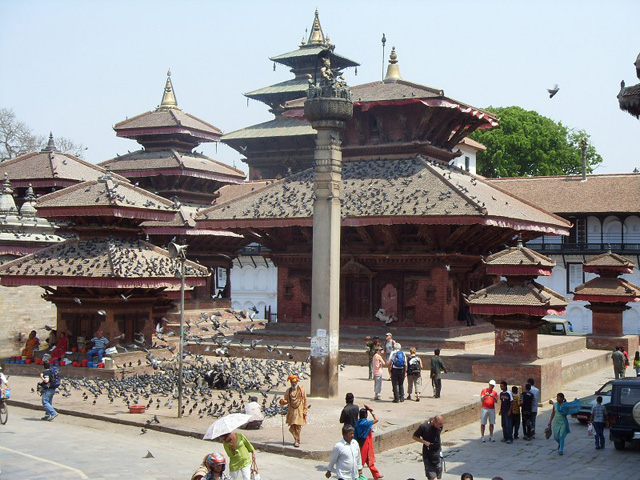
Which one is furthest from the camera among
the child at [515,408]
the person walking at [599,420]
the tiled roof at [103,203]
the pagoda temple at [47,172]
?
the pagoda temple at [47,172]

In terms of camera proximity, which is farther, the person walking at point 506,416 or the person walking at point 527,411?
the person walking at point 527,411

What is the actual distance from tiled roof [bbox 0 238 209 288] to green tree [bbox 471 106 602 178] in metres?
44.9

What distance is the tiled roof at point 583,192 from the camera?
50.6 meters

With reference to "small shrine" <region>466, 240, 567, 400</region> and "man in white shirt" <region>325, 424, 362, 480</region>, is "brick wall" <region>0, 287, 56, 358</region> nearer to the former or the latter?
"small shrine" <region>466, 240, 567, 400</region>

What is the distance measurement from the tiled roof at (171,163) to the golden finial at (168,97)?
3238mm

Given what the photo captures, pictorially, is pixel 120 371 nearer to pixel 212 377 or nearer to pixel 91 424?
pixel 212 377

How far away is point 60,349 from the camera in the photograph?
27.3 meters

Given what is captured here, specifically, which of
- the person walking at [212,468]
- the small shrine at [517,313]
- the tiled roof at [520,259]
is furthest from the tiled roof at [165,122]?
the person walking at [212,468]

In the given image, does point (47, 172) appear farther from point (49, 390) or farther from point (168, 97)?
point (49, 390)

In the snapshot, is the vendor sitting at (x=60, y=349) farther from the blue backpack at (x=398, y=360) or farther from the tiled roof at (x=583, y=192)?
the tiled roof at (x=583, y=192)

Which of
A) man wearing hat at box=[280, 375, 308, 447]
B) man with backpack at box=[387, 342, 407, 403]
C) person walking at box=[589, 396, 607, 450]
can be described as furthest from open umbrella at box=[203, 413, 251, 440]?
man with backpack at box=[387, 342, 407, 403]

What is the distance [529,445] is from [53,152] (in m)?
30.4

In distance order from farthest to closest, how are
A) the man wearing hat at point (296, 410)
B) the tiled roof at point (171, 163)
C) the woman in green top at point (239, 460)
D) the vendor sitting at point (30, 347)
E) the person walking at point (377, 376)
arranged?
the tiled roof at point (171, 163) → the vendor sitting at point (30, 347) → the person walking at point (377, 376) → the man wearing hat at point (296, 410) → the woman in green top at point (239, 460)

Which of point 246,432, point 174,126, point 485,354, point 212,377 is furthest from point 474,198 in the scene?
point 174,126
